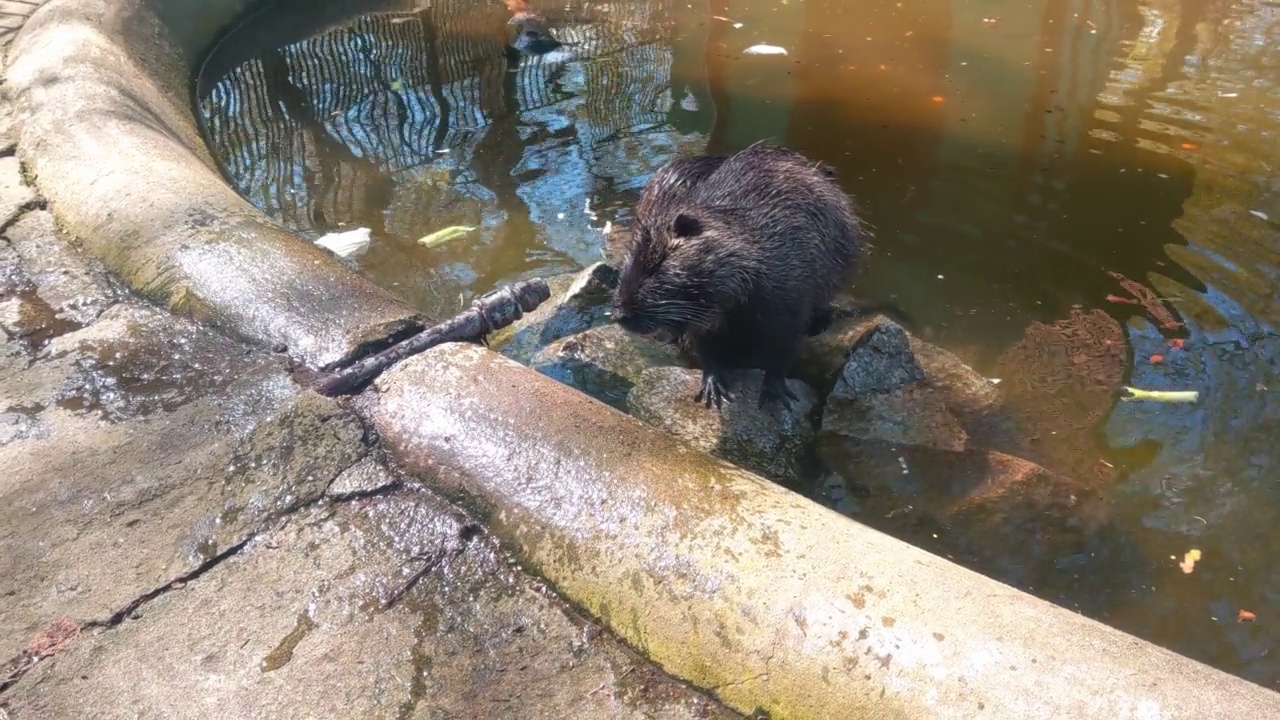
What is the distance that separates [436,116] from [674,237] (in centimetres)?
362

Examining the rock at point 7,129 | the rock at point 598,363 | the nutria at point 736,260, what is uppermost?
the rock at point 7,129

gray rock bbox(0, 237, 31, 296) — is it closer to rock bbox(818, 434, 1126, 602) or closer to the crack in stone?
the crack in stone

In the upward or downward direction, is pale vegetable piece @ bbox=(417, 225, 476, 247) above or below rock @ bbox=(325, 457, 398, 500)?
below

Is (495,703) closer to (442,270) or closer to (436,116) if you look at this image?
(442,270)

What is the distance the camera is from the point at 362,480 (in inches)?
99.7

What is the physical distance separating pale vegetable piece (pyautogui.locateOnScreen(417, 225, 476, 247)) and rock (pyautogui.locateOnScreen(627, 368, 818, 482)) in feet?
5.63

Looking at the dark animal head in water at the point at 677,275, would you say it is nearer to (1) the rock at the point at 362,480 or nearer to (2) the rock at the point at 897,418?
(2) the rock at the point at 897,418

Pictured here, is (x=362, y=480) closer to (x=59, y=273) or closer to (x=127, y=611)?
(x=127, y=611)

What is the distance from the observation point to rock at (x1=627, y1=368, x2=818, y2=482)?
351 cm

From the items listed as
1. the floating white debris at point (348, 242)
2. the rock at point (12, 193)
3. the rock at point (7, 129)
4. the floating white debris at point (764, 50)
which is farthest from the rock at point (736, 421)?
the floating white debris at point (764, 50)

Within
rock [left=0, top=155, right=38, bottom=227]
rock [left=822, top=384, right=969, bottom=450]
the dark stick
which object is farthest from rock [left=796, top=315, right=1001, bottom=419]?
rock [left=0, top=155, right=38, bottom=227]

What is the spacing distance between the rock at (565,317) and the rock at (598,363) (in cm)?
20

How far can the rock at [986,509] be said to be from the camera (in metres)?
3.07

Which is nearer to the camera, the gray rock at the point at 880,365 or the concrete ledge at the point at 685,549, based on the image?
the concrete ledge at the point at 685,549
